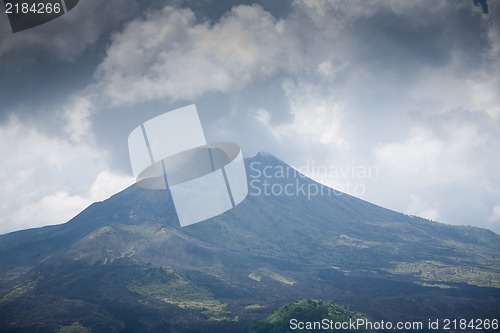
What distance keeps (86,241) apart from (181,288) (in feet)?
177

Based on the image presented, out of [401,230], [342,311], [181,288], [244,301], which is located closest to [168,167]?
[181,288]

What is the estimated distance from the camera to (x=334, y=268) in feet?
447

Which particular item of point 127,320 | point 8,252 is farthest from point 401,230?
point 8,252

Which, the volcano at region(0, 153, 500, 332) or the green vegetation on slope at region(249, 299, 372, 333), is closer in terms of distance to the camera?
the green vegetation on slope at region(249, 299, 372, 333)

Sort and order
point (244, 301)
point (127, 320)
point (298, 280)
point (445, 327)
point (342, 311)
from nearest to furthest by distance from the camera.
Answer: point (342, 311)
point (445, 327)
point (127, 320)
point (244, 301)
point (298, 280)

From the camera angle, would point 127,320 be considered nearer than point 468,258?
Yes

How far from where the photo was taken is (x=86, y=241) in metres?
140

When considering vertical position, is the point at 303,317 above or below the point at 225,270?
below

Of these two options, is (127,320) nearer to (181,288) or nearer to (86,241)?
(181,288)

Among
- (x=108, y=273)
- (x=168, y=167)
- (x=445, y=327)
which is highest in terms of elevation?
(x=168, y=167)

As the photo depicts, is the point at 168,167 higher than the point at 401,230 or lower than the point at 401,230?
higher

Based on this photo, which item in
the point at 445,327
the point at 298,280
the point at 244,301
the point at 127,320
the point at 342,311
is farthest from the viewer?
the point at 298,280

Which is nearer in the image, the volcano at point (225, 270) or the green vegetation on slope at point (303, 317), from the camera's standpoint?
the green vegetation on slope at point (303, 317)

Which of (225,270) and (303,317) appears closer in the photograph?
(303,317)
